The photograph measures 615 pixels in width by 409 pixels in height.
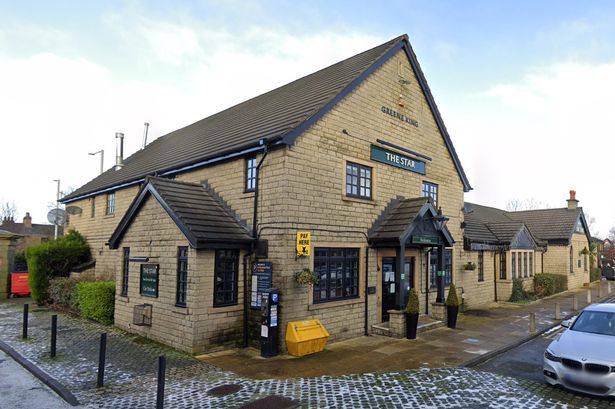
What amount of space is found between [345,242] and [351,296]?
5.59ft

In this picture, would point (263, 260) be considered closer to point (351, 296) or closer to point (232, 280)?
point (232, 280)

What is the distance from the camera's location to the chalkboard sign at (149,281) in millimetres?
12234

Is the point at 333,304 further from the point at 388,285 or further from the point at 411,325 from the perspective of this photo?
the point at 388,285

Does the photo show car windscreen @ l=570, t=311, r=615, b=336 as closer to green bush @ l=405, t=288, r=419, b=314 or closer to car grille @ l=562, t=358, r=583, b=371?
car grille @ l=562, t=358, r=583, b=371

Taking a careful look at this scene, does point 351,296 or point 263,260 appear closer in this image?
point 263,260

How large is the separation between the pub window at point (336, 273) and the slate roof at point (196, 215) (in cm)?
222

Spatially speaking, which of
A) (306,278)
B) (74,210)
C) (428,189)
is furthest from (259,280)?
(74,210)

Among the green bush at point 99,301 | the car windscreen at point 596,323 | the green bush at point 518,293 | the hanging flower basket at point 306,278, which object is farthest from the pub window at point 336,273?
the green bush at point 518,293

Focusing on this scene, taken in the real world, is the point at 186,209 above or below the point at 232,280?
above

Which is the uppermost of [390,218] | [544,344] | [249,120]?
[249,120]

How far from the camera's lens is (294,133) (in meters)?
11.5

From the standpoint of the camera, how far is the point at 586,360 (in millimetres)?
7742

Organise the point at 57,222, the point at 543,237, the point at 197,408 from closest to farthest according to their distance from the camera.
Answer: the point at 197,408, the point at 57,222, the point at 543,237

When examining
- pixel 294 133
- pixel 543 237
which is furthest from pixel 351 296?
pixel 543 237
